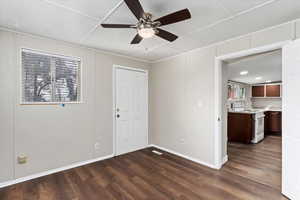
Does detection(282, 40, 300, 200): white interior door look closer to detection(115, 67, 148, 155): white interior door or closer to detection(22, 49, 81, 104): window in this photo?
detection(115, 67, 148, 155): white interior door

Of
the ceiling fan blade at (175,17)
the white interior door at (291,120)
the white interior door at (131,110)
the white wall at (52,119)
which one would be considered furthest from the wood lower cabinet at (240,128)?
the ceiling fan blade at (175,17)

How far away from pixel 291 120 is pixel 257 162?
1.51m

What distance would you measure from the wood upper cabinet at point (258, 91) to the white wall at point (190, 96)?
4.93 metres

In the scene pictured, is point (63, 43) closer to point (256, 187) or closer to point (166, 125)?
point (166, 125)

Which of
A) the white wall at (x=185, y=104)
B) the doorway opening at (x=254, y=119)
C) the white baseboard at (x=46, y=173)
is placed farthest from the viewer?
the white wall at (x=185, y=104)

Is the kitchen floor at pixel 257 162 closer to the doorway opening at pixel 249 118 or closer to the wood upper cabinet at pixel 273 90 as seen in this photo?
the doorway opening at pixel 249 118

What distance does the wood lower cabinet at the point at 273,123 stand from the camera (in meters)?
5.34

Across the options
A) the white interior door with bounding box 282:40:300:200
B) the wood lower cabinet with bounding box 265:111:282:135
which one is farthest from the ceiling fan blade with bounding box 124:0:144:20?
the wood lower cabinet with bounding box 265:111:282:135

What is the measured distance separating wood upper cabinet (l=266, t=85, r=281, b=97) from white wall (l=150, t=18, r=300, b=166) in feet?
16.1

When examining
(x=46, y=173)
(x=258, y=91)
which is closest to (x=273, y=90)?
(x=258, y=91)

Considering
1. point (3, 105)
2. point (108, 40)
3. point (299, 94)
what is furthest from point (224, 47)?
point (3, 105)

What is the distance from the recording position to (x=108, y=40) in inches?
101

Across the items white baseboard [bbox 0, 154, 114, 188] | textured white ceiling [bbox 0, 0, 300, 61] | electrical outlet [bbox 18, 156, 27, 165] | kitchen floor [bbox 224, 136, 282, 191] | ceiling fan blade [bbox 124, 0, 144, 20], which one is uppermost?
textured white ceiling [bbox 0, 0, 300, 61]

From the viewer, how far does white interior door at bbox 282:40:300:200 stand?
5.88 ft
